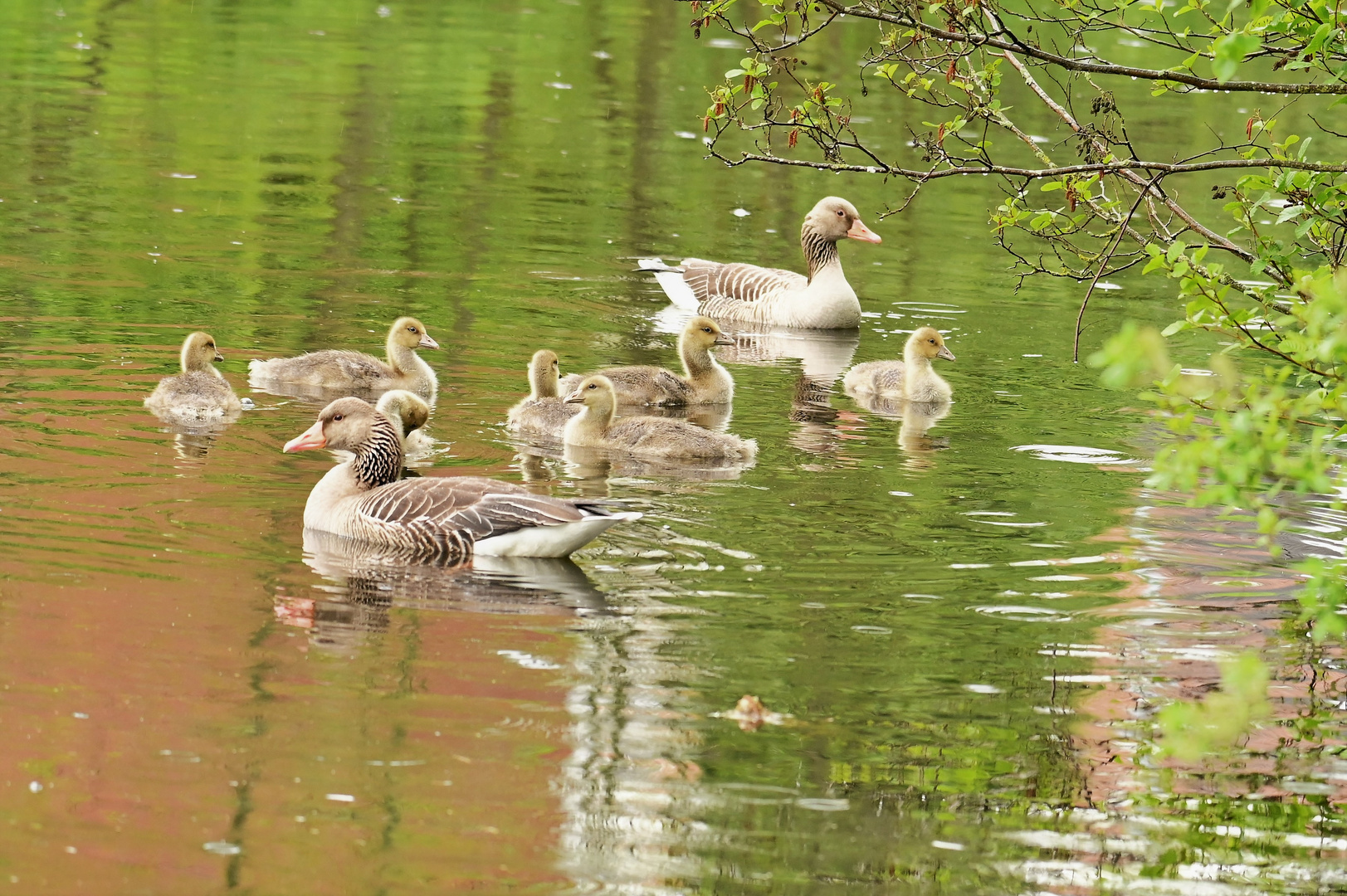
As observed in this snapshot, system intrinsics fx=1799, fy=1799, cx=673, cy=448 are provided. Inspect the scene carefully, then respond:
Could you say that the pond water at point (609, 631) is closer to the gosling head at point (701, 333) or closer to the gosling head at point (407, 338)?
the gosling head at point (407, 338)

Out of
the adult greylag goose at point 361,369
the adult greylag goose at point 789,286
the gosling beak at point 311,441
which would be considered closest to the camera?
the gosling beak at point 311,441

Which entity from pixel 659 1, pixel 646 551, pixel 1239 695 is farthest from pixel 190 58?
pixel 1239 695

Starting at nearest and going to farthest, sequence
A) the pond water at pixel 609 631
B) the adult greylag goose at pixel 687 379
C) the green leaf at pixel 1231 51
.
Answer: the green leaf at pixel 1231 51, the pond water at pixel 609 631, the adult greylag goose at pixel 687 379

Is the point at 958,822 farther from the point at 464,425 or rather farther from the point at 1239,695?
the point at 464,425

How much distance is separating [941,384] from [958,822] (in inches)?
375

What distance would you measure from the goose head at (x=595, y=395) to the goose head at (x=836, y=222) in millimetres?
7613

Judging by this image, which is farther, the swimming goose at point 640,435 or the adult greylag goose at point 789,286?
the adult greylag goose at point 789,286

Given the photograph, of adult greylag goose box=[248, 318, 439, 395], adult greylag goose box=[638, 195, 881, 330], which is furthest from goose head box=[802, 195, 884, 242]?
adult greylag goose box=[248, 318, 439, 395]

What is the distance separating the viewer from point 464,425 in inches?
600

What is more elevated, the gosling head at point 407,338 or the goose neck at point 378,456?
the gosling head at point 407,338

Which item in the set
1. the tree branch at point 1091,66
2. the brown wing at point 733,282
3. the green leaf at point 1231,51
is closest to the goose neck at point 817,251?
the brown wing at point 733,282

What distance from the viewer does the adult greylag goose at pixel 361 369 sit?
15766 mm

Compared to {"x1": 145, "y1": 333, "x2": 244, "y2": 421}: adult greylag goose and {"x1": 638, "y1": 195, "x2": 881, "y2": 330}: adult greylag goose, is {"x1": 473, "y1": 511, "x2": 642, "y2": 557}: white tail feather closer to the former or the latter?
{"x1": 145, "y1": 333, "x2": 244, "y2": 421}: adult greylag goose

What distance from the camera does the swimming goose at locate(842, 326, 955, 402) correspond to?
16.9 metres
